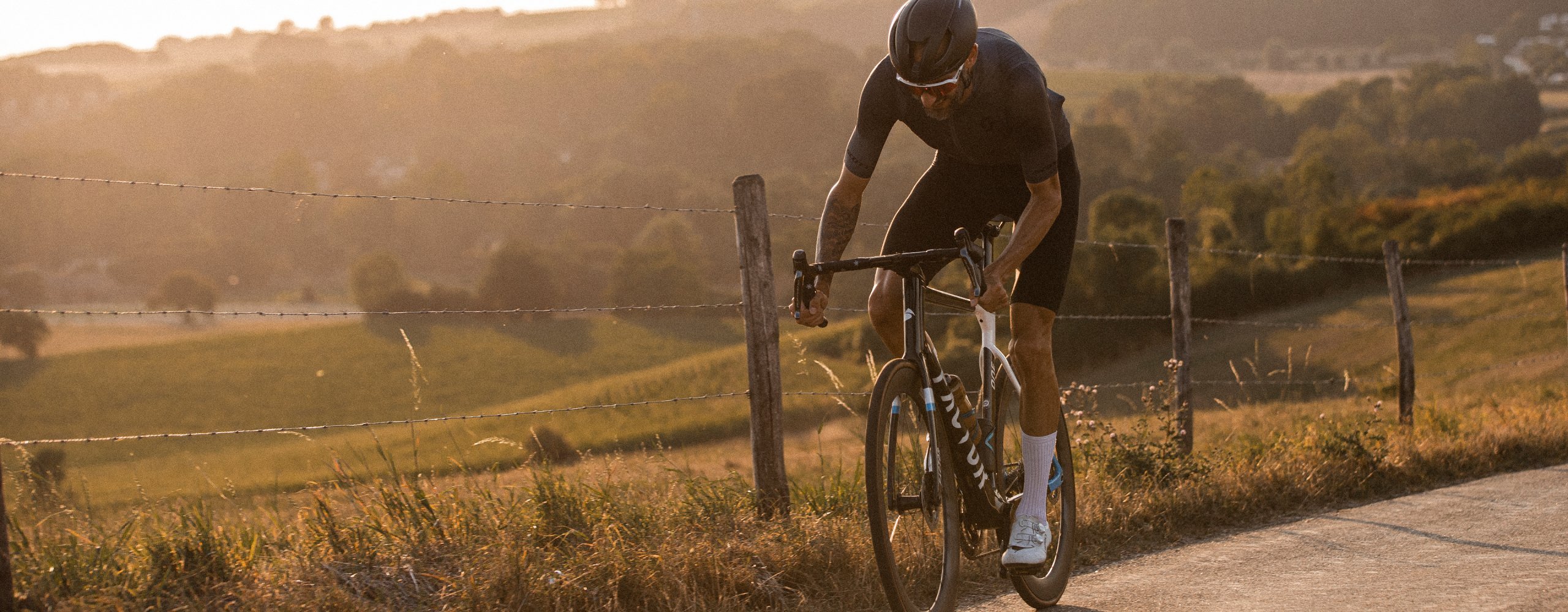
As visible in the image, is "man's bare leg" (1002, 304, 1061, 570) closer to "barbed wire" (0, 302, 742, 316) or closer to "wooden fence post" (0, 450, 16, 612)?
"barbed wire" (0, 302, 742, 316)

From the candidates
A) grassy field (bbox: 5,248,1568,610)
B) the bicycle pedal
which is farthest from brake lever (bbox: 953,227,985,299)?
grassy field (bbox: 5,248,1568,610)

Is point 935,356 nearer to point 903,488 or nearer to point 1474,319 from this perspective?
point 903,488

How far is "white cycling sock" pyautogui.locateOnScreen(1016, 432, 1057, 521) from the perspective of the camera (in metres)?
3.92

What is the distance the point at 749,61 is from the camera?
163125mm

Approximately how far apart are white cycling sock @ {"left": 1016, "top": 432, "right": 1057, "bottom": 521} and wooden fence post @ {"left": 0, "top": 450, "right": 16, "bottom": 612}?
3.11 m

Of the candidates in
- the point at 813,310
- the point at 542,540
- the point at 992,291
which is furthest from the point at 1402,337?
the point at 542,540

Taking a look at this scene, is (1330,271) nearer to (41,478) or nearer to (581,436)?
(581,436)

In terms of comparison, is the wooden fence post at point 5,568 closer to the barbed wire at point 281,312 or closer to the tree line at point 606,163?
the barbed wire at point 281,312

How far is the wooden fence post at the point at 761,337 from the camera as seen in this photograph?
4.99 metres

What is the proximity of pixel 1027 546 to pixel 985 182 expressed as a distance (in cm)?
126

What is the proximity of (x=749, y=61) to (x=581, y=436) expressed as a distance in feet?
370

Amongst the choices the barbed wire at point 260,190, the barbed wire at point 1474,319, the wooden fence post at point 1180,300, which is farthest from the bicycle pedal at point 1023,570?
the barbed wire at point 1474,319

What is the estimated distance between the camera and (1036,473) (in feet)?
13.1

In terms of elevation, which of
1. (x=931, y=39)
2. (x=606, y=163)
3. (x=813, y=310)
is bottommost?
(x=813, y=310)
